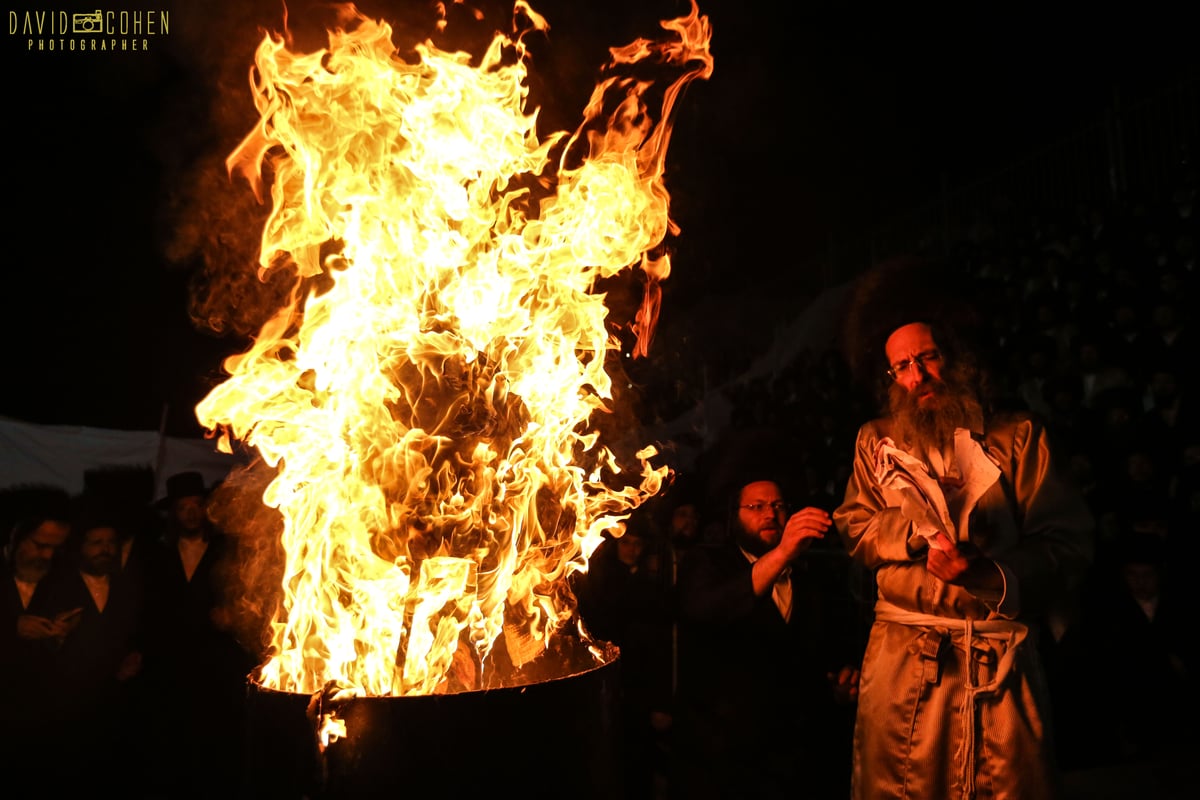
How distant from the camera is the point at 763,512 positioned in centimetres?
414

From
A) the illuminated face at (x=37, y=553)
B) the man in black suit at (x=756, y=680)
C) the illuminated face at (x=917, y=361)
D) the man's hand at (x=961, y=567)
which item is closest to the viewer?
the man's hand at (x=961, y=567)

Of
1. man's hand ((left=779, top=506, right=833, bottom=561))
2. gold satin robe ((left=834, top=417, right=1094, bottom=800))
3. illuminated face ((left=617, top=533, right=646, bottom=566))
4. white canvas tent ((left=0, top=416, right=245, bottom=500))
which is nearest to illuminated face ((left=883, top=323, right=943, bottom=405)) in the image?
gold satin robe ((left=834, top=417, right=1094, bottom=800))

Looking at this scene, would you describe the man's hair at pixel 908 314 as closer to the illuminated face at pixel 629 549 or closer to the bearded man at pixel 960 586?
the bearded man at pixel 960 586

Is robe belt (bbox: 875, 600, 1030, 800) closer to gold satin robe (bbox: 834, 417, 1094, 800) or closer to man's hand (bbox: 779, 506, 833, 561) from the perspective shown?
gold satin robe (bbox: 834, 417, 1094, 800)

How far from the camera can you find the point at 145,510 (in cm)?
678

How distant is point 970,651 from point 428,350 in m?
2.27

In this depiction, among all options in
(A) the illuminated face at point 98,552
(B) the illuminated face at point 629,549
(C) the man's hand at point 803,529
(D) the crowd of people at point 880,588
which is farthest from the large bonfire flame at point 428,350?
(A) the illuminated face at point 98,552

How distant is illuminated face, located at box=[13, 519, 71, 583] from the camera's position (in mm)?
5551

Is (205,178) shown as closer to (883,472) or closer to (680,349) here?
(883,472)

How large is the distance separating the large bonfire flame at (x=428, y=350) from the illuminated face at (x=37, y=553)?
9.72 ft

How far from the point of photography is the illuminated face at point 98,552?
5.71 meters

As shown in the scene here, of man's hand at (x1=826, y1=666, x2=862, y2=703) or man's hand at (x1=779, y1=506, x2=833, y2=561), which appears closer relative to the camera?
man's hand at (x1=779, y1=506, x2=833, y2=561)

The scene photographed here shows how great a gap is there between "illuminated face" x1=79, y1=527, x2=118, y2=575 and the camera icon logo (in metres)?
4.05

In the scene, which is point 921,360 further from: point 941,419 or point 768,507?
point 768,507
